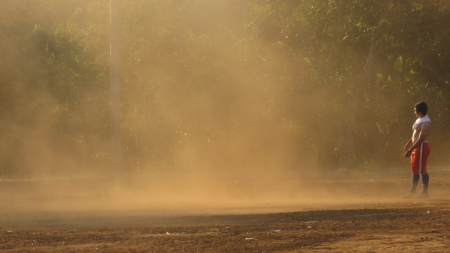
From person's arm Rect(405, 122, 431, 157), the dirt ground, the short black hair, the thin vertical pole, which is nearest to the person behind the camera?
the dirt ground

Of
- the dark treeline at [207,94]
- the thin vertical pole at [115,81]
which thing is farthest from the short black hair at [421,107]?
the dark treeline at [207,94]

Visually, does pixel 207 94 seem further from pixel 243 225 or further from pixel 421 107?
pixel 243 225

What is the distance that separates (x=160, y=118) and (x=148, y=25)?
13.3ft

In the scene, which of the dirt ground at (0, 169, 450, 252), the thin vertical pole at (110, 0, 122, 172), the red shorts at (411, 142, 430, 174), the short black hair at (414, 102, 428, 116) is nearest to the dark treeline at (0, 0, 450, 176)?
the thin vertical pole at (110, 0, 122, 172)

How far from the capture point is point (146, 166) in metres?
33.2

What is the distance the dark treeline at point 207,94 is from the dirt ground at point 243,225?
12.9 m

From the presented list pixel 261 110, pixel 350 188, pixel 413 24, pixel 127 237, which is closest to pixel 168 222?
pixel 127 237

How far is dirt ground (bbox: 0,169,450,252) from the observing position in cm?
899

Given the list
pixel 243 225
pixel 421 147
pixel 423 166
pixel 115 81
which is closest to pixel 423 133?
pixel 421 147

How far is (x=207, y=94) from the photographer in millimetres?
32938

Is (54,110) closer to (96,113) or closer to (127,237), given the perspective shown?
(96,113)

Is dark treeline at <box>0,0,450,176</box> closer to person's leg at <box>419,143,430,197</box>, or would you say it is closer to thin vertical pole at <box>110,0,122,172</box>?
thin vertical pole at <box>110,0,122,172</box>

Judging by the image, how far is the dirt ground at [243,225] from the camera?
899 centimetres

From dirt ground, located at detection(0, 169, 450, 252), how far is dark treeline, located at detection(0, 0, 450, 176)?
1289 centimetres
